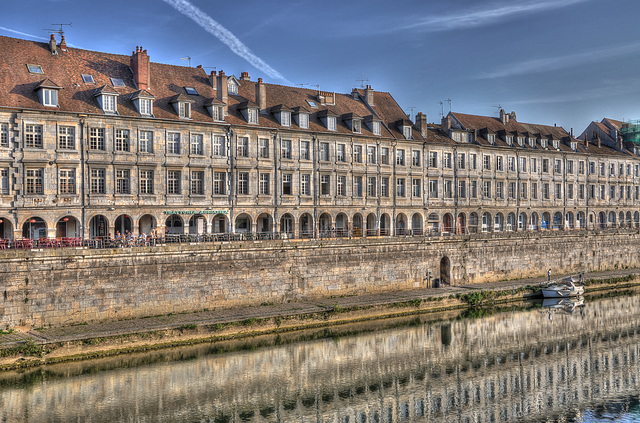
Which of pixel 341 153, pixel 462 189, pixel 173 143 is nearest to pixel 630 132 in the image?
pixel 462 189

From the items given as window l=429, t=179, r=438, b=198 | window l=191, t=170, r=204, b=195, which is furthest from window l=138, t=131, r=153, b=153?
window l=429, t=179, r=438, b=198

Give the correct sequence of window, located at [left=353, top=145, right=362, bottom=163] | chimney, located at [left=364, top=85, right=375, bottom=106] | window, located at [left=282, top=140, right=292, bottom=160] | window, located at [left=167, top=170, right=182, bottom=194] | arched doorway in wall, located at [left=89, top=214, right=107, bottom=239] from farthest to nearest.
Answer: chimney, located at [left=364, top=85, right=375, bottom=106] → window, located at [left=353, top=145, right=362, bottom=163] → window, located at [left=282, top=140, right=292, bottom=160] → window, located at [left=167, top=170, right=182, bottom=194] → arched doorway in wall, located at [left=89, top=214, right=107, bottom=239]

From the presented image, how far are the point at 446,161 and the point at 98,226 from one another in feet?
91.8

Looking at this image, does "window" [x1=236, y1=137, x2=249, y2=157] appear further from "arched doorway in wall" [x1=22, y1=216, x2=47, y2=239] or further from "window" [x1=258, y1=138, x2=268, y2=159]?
"arched doorway in wall" [x1=22, y1=216, x2=47, y2=239]

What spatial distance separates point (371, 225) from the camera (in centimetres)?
4769

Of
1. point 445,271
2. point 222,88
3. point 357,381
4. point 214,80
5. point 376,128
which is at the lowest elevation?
point 357,381

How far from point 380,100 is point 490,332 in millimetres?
25148

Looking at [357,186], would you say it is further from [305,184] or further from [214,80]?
[214,80]

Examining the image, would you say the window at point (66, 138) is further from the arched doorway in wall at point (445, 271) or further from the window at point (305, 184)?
the arched doorway in wall at point (445, 271)

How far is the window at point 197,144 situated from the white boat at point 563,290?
2518 cm

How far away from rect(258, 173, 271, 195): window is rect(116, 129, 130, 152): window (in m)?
8.85

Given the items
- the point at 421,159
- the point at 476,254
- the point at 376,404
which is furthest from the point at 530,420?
the point at 421,159

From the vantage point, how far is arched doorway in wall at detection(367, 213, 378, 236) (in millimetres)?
47006

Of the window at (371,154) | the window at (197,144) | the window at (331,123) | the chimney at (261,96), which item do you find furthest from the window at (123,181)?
the window at (371,154)
